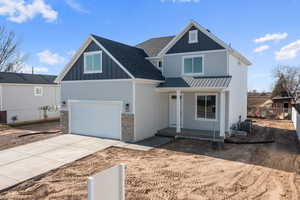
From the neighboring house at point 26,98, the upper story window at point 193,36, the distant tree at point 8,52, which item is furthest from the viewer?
the distant tree at point 8,52

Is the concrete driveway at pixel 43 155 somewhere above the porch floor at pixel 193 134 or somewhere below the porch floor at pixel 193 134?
below

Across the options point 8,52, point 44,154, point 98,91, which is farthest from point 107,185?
point 8,52

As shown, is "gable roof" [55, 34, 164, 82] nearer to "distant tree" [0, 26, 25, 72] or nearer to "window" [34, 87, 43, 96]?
"window" [34, 87, 43, 96]

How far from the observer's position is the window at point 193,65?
42.3 feet

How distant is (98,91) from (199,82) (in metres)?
6.21

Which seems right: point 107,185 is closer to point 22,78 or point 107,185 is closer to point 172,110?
point 172,110

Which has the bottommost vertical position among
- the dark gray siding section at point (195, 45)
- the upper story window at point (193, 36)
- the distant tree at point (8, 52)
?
the dark gray siding section at point (195, 45)

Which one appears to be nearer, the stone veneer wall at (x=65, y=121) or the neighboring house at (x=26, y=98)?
the stone veneer wall at (x=65, y=121)

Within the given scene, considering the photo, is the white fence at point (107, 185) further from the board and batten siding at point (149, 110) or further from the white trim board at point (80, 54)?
the white trim board at point (80, 54)

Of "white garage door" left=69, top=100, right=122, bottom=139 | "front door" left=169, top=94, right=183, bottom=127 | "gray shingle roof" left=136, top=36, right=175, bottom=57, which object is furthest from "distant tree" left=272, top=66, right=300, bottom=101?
"white garage door" left=69, top=100, right=122, bottom=139

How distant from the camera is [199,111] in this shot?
519 inches

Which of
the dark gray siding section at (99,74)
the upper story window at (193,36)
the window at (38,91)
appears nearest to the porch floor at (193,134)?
the dark gray siding section at (99,74)

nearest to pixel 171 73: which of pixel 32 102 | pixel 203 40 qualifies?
pixel 203 40

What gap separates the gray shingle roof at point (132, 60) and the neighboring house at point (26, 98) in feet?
42.5
